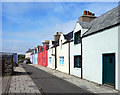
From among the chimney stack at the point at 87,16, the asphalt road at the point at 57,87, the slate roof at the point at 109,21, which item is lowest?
the asphalt road at the point at 57,87

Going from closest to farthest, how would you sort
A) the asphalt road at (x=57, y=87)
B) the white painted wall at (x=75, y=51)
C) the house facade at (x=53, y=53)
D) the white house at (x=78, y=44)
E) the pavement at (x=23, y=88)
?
the pavement at (x=23, y=88)
the asphalt road at (x=57, y=87)
the white house at (x=78, y=44)
the white painted wall at (x=75, y=51)
the house facade at (x=53, y=53)

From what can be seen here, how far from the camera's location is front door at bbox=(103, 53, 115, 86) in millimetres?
9352

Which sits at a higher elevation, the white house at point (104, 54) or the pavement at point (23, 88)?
the white house at point (104, 54)

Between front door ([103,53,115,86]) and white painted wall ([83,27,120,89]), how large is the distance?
437 mm

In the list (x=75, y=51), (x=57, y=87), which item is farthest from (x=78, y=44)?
(x=57, y=87)

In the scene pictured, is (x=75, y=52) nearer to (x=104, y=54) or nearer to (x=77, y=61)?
(x=77, y=61)

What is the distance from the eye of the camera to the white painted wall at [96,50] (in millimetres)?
9405

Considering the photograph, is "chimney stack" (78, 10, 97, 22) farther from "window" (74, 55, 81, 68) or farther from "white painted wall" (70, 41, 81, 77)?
"window" (74, 55, 81, 68)

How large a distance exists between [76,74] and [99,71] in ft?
15.8

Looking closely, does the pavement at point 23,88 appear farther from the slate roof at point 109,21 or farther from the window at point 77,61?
the slate roof at point 109,21

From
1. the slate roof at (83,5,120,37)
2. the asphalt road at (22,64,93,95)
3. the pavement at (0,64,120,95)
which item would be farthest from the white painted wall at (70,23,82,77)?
the asphalt road at (22,64,93,95)

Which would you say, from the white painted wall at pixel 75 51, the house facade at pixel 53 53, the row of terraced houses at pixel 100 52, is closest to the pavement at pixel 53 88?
the row of terraced houses at pixel 100 52

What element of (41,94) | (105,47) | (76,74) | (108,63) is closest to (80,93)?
(41,94)

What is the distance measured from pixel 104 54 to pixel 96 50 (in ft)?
3.68
